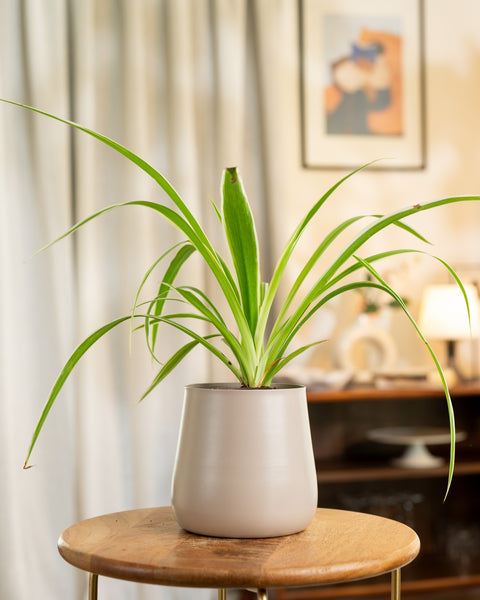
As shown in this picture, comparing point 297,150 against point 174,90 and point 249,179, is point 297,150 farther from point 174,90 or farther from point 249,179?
point 174,90

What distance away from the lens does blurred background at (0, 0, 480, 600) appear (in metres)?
2.52

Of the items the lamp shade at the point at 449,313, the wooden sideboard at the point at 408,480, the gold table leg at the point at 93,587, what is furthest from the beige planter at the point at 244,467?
the lamp shade at the point at 449,313

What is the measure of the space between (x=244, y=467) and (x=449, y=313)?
70.3 inches

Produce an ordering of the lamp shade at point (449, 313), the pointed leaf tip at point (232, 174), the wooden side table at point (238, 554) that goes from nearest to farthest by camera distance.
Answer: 1. the wooden side table at point (238, 554)
2. the pointed leaf tip at point (232, 174)
3. the lamp shade at point (449, 313)

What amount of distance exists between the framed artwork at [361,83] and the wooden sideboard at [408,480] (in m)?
0.92

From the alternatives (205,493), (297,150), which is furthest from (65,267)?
(205,493)

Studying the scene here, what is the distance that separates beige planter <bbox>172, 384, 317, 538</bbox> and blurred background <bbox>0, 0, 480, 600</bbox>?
146 cm

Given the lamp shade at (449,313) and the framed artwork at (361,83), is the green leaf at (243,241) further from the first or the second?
the framed artwork at (361,83)

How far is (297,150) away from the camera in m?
2.93

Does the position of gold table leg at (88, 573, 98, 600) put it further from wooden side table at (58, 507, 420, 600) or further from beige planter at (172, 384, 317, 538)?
beige planter at (172, 384, 317, 538)

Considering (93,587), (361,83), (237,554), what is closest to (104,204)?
(361,83)

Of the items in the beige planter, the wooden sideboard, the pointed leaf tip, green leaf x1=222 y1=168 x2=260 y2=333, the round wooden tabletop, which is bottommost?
the wooden sideboard

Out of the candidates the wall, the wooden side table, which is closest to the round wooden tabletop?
the wooden side table

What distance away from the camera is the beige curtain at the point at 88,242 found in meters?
2.51
